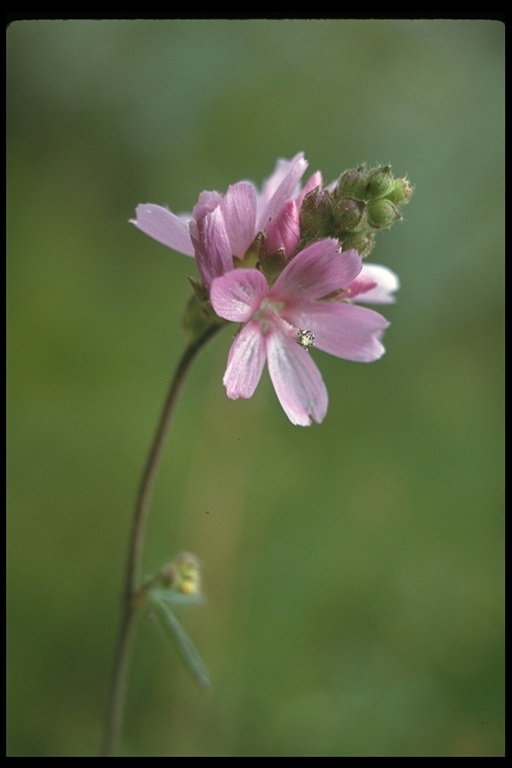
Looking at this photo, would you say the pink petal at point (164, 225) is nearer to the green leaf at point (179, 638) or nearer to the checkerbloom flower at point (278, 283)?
the checkerbloom flower at point (278, 283)

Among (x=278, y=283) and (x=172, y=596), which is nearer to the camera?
(x=278, y=283)

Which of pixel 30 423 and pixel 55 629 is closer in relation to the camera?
pixel 55 629

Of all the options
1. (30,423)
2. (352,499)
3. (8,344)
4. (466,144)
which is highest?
(466,144)

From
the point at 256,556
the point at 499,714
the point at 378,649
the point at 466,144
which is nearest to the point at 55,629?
the point at 256,556

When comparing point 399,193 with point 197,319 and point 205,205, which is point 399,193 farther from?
point 197,319

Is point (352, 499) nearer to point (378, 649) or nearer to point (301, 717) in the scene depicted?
point (378, 649)

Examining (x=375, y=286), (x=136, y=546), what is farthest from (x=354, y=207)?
(x=136, y=546)

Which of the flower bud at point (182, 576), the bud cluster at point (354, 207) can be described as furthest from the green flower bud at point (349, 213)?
the flower bud at point (182, 576)
